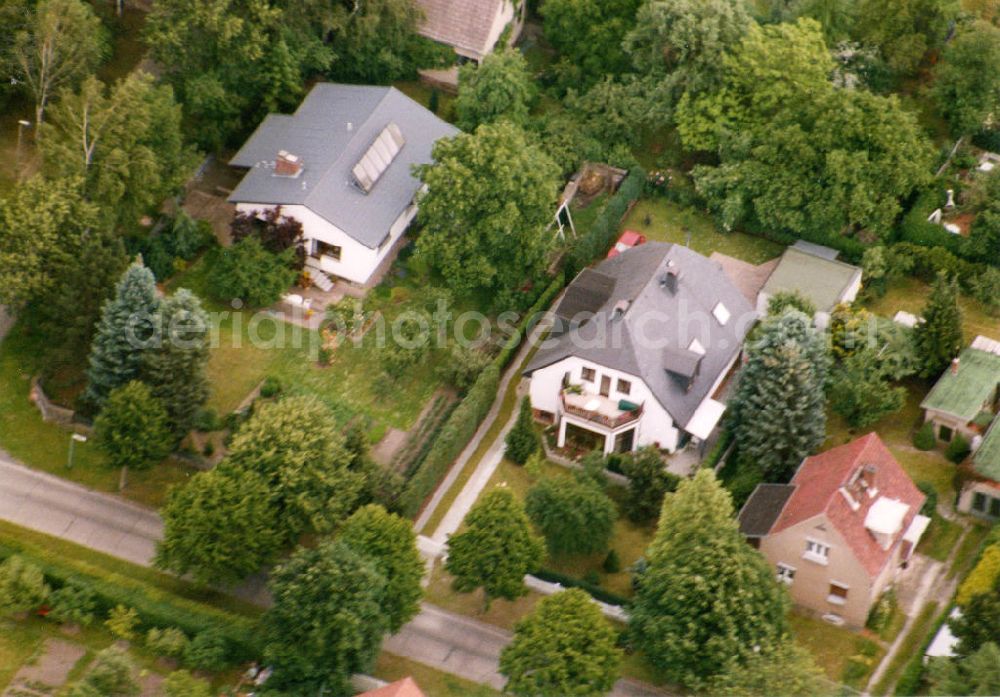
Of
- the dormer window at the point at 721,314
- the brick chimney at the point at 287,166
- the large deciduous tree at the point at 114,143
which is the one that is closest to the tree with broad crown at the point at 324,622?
the large deciduous tree at the point at 114,143

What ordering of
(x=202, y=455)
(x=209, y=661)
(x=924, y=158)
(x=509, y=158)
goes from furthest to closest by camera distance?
(x=924, y=158)
(x=509, y=158)
(x=202, y=455)
(x=209, y=661)

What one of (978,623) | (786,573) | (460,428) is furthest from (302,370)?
(978,623)

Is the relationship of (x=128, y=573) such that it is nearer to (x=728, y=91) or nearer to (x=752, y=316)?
(x=752, y=316)

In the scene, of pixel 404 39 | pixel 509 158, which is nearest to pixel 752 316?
pixel 509 158

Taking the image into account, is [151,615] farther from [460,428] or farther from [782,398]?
[782,398]

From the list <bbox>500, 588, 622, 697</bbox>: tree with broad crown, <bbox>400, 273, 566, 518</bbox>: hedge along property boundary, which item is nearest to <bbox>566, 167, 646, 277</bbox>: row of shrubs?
<bbox>400, 273, 566, 518</bbox>: hedge along property boundary

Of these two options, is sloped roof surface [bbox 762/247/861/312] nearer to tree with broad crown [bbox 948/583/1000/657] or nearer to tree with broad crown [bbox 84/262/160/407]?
tree with broad crown [bbox 948/583/1000/657]
